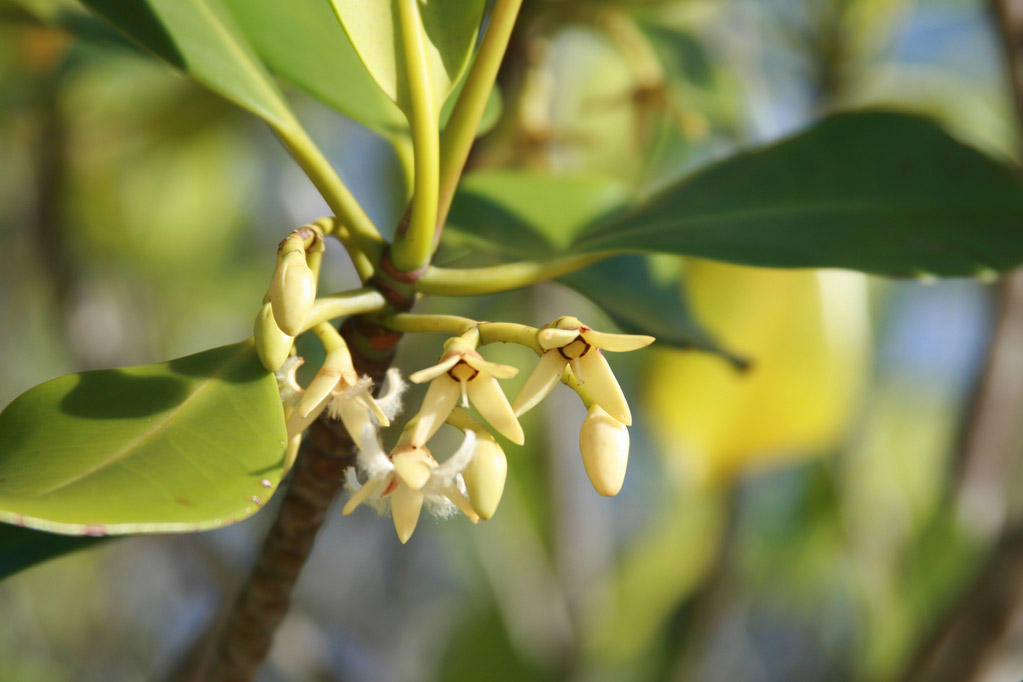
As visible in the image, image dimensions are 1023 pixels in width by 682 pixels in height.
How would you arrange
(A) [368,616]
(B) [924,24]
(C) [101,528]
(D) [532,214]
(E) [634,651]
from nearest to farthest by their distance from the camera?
(C) [101,528] → (D) [532,214] → (E) [634,651] → (B) [924,24] → (A) [368,616]

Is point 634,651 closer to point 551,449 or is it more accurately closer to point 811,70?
point 551,449

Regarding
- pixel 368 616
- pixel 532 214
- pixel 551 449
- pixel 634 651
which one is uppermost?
pixel 532 214

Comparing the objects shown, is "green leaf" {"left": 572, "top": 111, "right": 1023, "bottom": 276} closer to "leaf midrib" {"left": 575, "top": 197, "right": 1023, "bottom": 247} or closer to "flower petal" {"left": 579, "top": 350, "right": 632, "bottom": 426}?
"leaf midrib" {"left": 575, "top": 197, "right": 1023, "bottom": 247}

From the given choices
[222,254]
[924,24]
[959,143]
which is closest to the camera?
[959,143]

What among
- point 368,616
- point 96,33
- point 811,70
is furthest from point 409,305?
point 368,616

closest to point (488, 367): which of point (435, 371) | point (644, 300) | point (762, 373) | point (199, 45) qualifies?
point (435, 371)

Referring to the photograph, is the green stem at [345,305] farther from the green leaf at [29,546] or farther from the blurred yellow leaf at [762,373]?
the blurred yellow leaf at [762,373]
